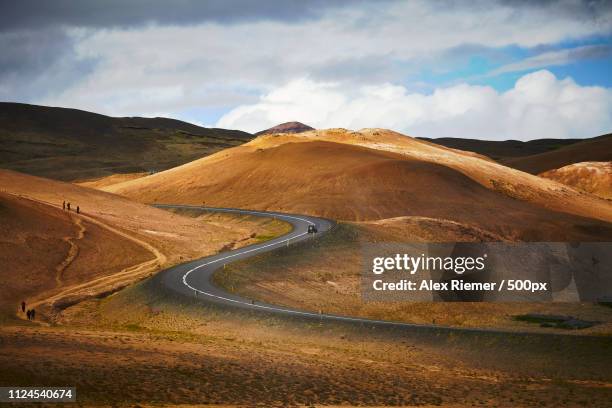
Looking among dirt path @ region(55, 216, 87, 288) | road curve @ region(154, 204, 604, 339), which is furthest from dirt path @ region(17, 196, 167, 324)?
road curve @ region(154, 204, 604, 339)

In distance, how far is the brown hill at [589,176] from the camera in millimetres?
170550

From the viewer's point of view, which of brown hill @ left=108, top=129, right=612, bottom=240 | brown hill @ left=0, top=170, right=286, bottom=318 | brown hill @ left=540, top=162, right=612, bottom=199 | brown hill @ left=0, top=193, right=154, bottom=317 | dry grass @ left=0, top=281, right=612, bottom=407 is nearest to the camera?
dry grass @ left=0, top=281, right=612, bottom=407

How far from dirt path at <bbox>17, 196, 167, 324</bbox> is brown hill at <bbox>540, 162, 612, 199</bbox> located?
12460cm

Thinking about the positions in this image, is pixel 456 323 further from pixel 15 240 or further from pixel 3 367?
pixel 15 240

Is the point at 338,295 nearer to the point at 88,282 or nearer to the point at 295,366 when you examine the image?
the point at 88,282

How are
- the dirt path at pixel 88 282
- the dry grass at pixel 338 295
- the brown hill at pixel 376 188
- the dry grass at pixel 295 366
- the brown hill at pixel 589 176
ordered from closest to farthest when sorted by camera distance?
the dry grass at pixel 295 366 → the dry grass at pixel 338 295 → the dirt path at pixel 88 282 → the brown hill at pixel 376 188 → the brown hill at pixel 589 176

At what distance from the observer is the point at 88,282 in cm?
6006

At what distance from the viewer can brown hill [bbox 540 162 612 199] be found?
17055cm

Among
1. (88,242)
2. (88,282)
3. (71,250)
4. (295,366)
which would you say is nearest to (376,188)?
(88,242)

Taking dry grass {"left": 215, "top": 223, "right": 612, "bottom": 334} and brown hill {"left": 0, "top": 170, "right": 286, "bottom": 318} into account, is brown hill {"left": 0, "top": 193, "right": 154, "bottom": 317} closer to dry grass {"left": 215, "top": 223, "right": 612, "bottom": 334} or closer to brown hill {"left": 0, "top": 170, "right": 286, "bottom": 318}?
brown hill {"left": 0, "top": 170, "right": 286, "bottom": 318}

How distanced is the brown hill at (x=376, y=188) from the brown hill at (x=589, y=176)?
3103cm

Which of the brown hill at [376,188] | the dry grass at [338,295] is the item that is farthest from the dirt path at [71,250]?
the brown hill at [376,188]

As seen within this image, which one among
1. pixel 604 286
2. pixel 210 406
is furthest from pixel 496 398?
pixel 604 286

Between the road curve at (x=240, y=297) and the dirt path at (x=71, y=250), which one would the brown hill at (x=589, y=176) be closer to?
the road curve at (x=240, y=297)
